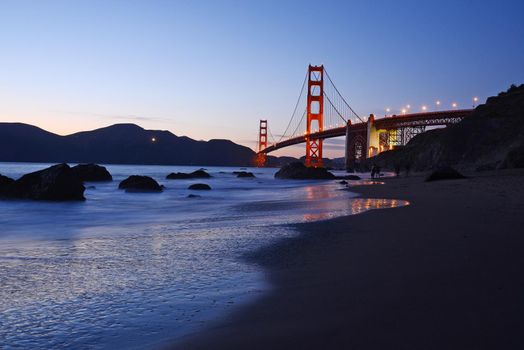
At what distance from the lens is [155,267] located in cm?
393

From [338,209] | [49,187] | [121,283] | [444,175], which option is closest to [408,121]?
[444,175]

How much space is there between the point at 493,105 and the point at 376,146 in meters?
27.5

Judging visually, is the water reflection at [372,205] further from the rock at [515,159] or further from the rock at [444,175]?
the rock at [515,159]

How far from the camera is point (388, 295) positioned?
9.43 feet

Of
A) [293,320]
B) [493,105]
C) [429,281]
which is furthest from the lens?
[493,105]

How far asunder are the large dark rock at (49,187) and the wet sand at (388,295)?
33.2 feet

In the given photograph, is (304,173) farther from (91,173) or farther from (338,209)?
(338,209)

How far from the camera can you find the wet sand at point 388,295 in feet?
7.06

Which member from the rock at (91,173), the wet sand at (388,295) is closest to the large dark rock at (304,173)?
the rock at (91,173)

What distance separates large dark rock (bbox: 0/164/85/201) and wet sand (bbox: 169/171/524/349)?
10126 mm

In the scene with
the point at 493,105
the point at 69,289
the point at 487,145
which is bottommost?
the point at 69,289

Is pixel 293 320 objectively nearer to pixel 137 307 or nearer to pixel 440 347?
pixel 440 347

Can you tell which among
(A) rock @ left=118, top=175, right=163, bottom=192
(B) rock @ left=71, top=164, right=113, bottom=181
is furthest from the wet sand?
(B) rock @ left=71, top=164, right=113, bottom=181

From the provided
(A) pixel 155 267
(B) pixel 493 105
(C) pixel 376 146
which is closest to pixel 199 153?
(C) pixel 376 146
